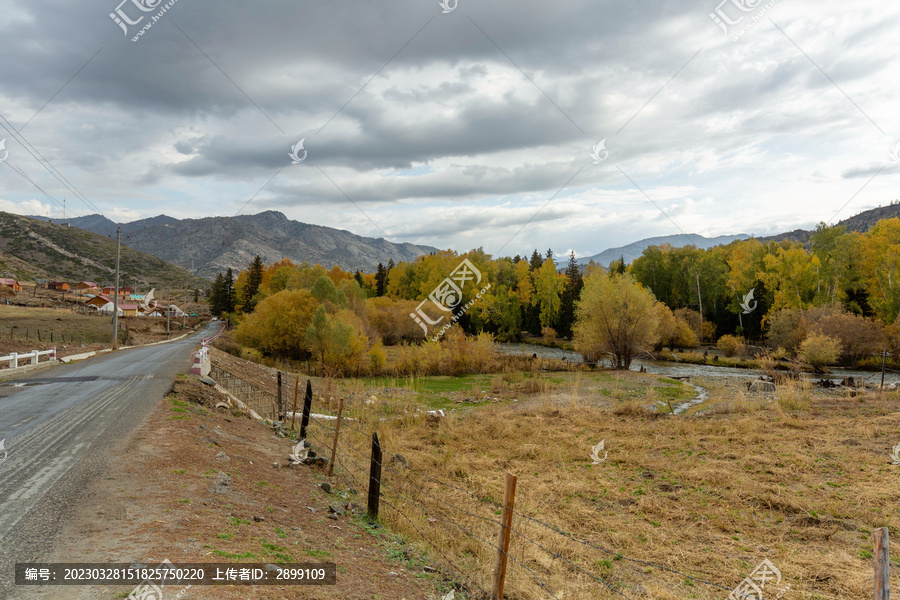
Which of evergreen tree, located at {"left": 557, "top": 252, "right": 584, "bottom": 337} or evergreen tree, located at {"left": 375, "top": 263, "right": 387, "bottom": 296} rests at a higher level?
evergreen tree, located at {"left": 375, "top": 263, "right": 387, "bottom": 296}

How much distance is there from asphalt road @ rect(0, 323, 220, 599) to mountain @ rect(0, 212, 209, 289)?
15701 cm

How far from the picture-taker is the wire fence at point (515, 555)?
7520 millimetres

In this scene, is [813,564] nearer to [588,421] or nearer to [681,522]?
[681,522]

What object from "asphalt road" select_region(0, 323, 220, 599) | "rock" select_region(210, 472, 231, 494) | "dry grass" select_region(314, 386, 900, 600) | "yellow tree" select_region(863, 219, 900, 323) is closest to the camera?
"asphalt road" select_region(0, 323, 220, 599)

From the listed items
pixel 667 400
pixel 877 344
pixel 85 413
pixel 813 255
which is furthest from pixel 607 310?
pixel 85 413

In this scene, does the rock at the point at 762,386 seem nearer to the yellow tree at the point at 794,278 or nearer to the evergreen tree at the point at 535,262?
the yellow tree at the point at 794,278

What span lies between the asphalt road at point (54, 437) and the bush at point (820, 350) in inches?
1982

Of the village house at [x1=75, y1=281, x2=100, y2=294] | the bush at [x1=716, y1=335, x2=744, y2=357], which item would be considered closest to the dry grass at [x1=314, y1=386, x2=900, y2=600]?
the bush at [x1=716, y1=335, x2=744, y2=357]

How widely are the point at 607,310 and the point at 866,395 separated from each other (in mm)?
21287

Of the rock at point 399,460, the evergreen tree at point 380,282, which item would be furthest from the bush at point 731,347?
the evergreen tree at point 380,282

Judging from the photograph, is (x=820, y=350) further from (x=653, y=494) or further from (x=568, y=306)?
(x=653, y=494)

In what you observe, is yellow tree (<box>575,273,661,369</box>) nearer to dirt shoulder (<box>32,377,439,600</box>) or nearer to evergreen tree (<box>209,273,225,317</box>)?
dirt shoulder (<box>32,377,439,600</box>)

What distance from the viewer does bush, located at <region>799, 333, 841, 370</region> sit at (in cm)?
4319

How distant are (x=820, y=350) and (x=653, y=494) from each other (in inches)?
1631
